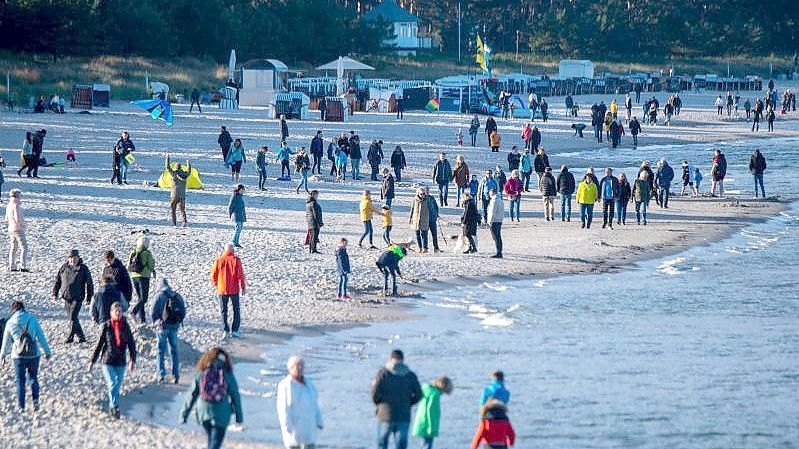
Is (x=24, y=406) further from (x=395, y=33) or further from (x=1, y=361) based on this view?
(x=395, y=33)

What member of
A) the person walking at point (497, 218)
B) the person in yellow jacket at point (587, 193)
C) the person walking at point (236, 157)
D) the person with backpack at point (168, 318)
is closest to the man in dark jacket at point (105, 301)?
the person with backpack at point (168, 318)

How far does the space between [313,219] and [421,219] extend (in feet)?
6.71

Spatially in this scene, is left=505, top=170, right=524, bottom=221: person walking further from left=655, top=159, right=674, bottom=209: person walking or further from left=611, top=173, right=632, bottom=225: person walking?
left=655, top=159, right=674, bottom=209: person walking

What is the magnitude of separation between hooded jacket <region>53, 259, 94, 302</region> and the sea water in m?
2.12

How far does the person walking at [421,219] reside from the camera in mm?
23141

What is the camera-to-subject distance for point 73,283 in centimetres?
1547

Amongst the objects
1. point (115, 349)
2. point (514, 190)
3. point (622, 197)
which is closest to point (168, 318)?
point (115, 349)

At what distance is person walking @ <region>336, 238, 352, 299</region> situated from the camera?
61.3 ft

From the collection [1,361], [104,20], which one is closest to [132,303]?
[1,361]

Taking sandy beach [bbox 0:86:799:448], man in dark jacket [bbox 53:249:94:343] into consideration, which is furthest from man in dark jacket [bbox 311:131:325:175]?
man in dark jacket [bbox 53:249:94:343]

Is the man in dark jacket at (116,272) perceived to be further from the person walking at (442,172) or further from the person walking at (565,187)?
the person walking at (442,172)

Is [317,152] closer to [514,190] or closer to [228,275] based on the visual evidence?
[514,190]

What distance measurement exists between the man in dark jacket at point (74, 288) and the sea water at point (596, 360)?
2086 millimetres

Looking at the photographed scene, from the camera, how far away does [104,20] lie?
230 feet
